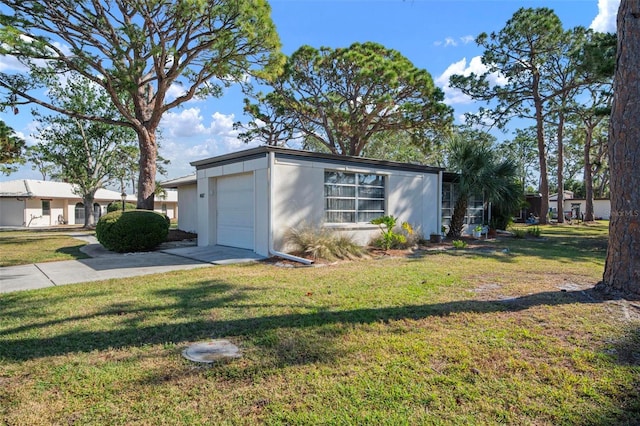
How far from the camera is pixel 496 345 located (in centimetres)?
362

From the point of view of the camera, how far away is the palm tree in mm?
13547

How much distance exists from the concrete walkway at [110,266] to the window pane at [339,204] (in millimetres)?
2579

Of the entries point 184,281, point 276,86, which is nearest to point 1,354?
point 184,281

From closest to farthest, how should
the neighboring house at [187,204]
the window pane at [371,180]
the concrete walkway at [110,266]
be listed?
1. the concrete walkway at [110,266]
2. the window pane at [371,180]
3. the neighboring house at [187,204]

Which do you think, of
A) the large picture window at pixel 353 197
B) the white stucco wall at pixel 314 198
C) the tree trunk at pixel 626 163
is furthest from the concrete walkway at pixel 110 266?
the tree trunk at pixel 626 163

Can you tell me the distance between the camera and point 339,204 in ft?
36.2

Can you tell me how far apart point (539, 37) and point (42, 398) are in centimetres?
2633

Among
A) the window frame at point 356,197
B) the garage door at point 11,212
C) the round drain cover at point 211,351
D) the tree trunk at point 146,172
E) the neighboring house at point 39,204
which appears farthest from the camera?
the garage door at point 11,212

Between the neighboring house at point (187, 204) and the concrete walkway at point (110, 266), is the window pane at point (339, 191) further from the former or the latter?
the neighboring house at point (187, 204)

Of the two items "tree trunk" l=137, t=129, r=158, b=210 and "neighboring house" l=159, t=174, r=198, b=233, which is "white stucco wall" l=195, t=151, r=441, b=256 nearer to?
"tree trunk" l=137, t=129, r=158, b=210

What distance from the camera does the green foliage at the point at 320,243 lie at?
29.9 feet

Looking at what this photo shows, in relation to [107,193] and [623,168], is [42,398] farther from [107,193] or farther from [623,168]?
[107,193]

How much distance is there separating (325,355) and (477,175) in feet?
38.5

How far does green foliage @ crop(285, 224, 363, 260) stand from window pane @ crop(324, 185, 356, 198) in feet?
4.06
